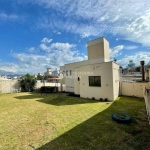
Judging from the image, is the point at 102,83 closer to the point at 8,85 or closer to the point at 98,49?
the point at 98,49

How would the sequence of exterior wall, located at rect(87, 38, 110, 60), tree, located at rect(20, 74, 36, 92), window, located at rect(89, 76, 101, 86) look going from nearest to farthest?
1. window, located at rect(89, 76, 101, 86)
2. exterior wall, located at rect(87, 38, 110, 60)
3. tree, located at rect(20, 74, 36, 92)

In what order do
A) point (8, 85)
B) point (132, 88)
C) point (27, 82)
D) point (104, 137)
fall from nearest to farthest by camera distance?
point (104, 137) → point (132, 88) → point (8, 85) → point (27, 82)

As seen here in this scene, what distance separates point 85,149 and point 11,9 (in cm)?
1203

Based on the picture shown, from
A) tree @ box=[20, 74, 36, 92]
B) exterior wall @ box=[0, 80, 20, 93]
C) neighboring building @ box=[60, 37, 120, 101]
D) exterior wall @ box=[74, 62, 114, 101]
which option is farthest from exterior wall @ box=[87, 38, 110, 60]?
exterior wall @ box=[0, 80, 20, 93]

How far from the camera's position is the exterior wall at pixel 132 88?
39.2 feet

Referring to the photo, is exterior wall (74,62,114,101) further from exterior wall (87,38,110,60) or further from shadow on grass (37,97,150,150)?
shadow on grass (37,97,150,150)

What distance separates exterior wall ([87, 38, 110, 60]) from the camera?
14000mm

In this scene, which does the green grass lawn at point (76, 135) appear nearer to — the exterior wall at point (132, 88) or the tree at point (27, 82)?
the exterior wall at point (132, 88)

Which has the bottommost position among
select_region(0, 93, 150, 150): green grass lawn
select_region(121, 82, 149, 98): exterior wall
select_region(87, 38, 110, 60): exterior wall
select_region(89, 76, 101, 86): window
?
select_region(0, 93, 150, 150): green grass lawn

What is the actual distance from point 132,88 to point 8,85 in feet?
60.5

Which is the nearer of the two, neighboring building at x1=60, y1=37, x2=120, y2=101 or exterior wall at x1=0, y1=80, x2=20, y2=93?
neighboring building at x1=60, y1=37, x2=120, y2=101

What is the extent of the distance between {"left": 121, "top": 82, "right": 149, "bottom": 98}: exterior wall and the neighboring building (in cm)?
152

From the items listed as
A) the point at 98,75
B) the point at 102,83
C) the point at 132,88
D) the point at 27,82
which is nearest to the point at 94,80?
the point at 98,75

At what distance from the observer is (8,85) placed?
17.7 metres
